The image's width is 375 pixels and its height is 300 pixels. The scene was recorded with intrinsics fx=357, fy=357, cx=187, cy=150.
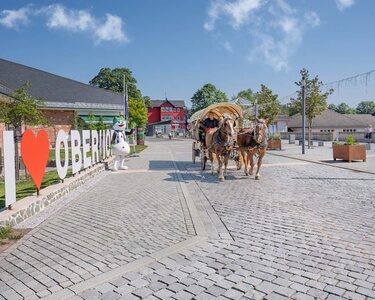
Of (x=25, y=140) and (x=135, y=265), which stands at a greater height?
(x=25, y=140)

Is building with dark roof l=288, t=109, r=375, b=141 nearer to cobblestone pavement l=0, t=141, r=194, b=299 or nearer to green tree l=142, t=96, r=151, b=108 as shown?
green tree l=142, t=96, r=151, b=108

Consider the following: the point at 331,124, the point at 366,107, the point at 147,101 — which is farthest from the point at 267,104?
the point at 366,107

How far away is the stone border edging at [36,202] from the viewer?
6.47 m

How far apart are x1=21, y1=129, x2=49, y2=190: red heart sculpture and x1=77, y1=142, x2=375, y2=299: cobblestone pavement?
409 cm

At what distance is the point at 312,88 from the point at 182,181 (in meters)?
22.4

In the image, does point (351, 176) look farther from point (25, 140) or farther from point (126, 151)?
point (25, 140)

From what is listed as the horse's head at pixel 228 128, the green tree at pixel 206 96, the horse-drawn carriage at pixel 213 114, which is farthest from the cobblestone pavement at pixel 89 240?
the green tree at pixel 206 96

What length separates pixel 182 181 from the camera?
12.1 metres

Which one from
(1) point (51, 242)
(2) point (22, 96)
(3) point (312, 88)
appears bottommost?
(1) point (51, 242)

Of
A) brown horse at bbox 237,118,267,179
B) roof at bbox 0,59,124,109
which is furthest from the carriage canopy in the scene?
roof at bbox 0,59,124,109

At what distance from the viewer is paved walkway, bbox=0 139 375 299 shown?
156 inches

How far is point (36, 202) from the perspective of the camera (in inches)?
301

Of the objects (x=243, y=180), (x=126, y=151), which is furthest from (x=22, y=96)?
(x=243, y=180)

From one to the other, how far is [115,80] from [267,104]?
50.1m
